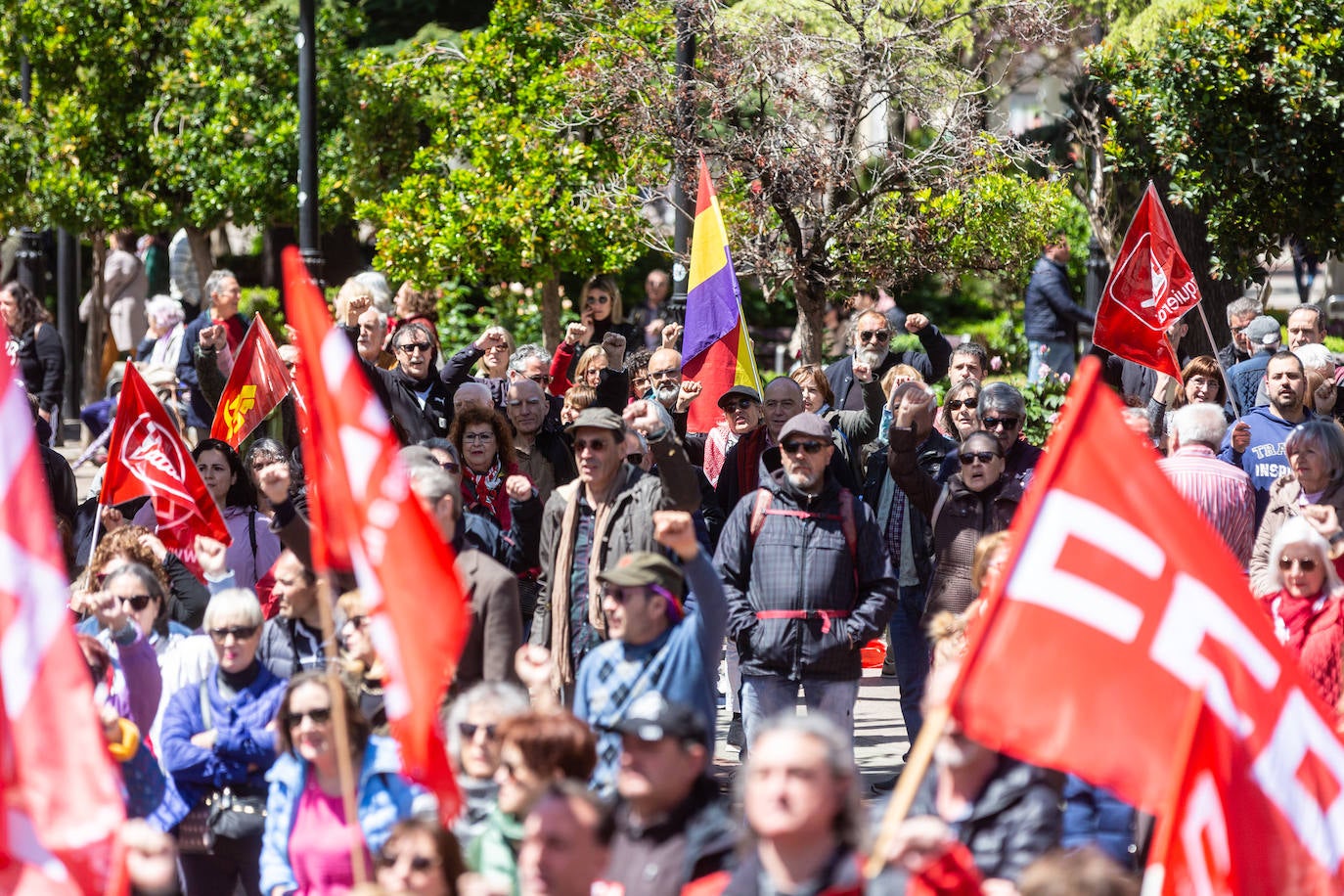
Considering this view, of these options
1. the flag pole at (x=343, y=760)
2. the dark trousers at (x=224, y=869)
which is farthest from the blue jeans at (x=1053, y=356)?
the flag pole at (x=343, y=760)

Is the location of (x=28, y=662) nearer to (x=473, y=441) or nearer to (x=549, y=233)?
(x=473, y=441)

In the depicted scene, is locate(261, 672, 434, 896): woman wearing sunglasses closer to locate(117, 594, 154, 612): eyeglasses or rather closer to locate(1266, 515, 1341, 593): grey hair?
locate(117, 594, 154, 612): eyeglasses

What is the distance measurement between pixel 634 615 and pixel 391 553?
102 centimetres

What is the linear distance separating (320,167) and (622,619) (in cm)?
1332

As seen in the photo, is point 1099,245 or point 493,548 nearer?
point 493,548

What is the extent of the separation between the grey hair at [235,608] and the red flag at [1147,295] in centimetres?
519


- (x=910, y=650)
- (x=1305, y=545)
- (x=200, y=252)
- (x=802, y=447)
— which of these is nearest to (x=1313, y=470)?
(x=1305, y=545)

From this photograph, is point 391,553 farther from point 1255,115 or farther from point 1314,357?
point 1255,115

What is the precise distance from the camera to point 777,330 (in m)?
24.9

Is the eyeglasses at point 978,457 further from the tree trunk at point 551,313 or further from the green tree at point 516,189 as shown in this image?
the tree trunk at point 551,313

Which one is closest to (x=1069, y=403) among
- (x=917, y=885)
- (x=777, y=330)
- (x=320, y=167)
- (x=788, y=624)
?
(x=917, y=885)

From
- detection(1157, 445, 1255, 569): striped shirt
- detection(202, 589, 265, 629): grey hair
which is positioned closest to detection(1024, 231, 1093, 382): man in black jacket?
detection(1157, 445, 1255, 569): striped shirt

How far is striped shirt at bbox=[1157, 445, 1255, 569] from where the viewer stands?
7871 millimetres

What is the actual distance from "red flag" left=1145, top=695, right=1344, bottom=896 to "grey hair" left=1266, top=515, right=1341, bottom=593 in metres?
2.12
